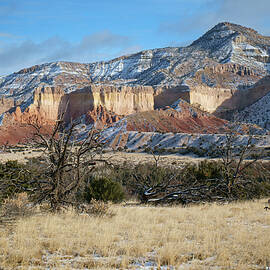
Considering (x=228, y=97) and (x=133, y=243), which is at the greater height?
(x=228, y=97)

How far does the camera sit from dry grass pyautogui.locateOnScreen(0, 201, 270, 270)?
442cm

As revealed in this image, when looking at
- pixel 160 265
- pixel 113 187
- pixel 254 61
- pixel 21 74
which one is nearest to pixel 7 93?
pixel 21 74

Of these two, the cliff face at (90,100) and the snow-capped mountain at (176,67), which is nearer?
the cliff face at (90,100)

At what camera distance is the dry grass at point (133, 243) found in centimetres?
442

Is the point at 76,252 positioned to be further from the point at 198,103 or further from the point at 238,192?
the point at 198,103

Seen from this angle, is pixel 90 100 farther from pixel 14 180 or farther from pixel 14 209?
pixel 14 209

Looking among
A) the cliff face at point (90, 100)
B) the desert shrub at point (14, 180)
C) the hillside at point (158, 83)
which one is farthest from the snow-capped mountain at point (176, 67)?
the desert shrub at point (14, 180)

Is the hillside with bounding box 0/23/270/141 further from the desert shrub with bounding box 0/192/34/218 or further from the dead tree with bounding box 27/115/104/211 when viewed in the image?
the desert shrub with bounding box 0/192/34/218

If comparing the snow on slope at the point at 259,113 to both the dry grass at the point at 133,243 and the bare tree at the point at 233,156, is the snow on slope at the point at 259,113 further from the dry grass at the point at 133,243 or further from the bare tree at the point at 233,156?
the dry grass at the point at 133,243

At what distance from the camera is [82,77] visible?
140 metres

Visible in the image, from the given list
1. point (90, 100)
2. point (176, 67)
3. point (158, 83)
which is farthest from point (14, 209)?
point (176, 67)

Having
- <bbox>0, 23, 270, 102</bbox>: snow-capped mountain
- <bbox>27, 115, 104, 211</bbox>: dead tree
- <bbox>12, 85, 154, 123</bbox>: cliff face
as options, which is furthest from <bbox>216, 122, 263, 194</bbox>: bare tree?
<bbox>0, 23, 270, 102</bbox>: snow-capped mountain

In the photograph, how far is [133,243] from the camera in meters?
5.41

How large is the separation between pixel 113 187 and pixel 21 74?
153m
